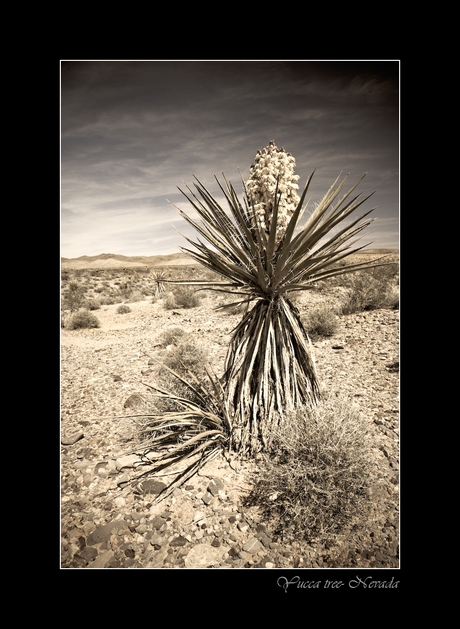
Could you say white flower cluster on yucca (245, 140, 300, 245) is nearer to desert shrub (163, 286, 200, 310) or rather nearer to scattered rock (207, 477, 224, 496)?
scattered rock (207, 477, 224, 496)

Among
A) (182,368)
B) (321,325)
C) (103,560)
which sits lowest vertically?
(103,560)

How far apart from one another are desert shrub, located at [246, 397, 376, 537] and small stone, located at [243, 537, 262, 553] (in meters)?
0.17

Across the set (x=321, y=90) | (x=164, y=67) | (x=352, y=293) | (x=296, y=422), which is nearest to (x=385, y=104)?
(x=321, y=90)

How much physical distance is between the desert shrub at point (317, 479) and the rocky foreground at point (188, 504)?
3.6 inches

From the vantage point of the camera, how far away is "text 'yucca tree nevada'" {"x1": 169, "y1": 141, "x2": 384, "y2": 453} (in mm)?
2261

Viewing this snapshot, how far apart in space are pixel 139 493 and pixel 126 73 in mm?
3579

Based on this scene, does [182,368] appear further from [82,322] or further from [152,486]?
[82,322]

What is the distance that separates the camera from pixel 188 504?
231 cm

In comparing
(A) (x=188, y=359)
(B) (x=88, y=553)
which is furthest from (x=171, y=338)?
(B) (x=88, y=553)

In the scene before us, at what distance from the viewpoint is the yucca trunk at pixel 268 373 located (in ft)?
8.65

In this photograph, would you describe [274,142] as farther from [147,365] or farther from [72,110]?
[147,365]

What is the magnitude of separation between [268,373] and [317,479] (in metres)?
0.90

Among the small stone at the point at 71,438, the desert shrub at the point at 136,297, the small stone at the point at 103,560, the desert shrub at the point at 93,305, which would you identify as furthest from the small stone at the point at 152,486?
the desert shrub at the point at 136,297

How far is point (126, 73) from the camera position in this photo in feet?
8.21
